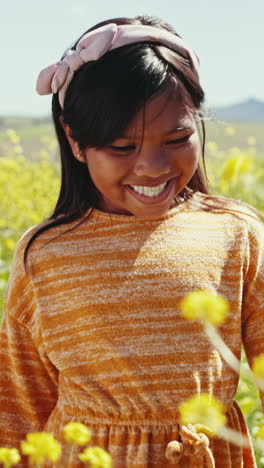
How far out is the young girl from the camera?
4.72ft

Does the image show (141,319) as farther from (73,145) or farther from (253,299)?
(73,145)

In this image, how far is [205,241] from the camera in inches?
61.7

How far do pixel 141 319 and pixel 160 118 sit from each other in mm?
410

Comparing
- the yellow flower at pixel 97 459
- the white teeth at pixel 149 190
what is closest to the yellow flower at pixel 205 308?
the yellow flower at pixel 97 459

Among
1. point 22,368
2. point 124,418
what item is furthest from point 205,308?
point 22,368

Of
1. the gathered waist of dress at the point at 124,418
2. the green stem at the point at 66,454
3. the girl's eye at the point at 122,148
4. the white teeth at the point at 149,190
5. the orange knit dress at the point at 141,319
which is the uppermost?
the girl's eye at the point at 122,148

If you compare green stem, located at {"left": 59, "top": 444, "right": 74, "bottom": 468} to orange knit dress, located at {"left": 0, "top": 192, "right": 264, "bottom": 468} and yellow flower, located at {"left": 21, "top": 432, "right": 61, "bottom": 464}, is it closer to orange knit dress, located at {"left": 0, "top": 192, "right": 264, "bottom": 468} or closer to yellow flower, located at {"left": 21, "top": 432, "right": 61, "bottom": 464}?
orange knit dress, located at {"left": 0, "top": 192, "right": 264, "bottom": 468}

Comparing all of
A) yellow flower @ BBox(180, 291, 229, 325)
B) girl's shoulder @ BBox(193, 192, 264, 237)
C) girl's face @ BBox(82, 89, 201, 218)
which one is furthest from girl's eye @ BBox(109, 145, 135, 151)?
yellow flower @ BBox(180, 291, 229, 325)

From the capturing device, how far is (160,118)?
4.59ft

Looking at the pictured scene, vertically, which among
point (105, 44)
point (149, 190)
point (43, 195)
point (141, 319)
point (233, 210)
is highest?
point (105, 44)

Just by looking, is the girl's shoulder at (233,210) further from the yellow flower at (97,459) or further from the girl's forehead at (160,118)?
the yellow flower at (97,459)

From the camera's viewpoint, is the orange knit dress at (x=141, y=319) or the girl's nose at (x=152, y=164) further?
the orange knit dress at (x=141, y=319)

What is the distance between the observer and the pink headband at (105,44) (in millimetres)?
1488

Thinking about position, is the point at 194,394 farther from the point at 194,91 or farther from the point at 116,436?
the point at 194,91
